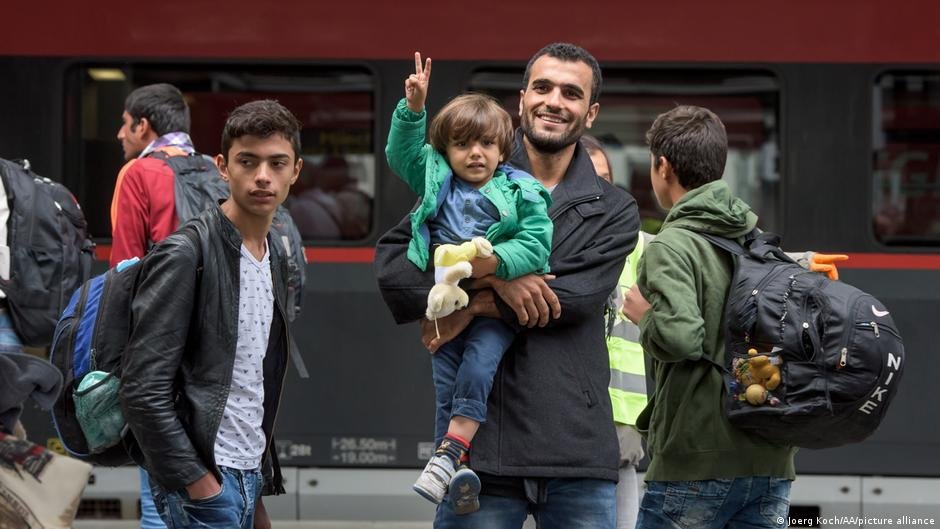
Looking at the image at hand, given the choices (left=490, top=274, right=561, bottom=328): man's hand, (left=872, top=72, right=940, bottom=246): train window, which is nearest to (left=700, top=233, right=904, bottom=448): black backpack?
(left=490, top=274, right=561, bottom=328): man's hand

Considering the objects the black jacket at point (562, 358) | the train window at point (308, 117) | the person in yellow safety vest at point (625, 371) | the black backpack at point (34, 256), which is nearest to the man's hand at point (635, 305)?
the black jacket at point (562, 358)

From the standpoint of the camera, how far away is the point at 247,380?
10.2 ft

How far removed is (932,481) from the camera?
19.7 feet

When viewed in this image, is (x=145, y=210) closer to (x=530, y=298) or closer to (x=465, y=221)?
(x=465, y=221)

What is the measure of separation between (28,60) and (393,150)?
3.53 metres

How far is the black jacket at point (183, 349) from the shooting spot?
2.93 meters

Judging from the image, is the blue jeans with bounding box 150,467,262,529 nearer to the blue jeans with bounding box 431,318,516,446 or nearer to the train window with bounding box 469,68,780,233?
the blue jeans with bounding box 431,318,516,446

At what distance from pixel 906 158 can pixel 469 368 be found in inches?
144

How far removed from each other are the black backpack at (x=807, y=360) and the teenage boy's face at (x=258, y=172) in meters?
1.16

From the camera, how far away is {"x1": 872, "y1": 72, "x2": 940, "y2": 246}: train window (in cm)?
607

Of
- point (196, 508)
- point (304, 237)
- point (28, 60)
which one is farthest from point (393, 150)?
point (28, 60)

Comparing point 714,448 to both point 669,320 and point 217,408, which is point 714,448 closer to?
point 669,320

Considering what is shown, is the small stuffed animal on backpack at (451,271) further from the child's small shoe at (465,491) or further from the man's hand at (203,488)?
the man's hand at (203,488)

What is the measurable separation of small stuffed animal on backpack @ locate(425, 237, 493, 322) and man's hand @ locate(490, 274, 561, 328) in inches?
3.6
